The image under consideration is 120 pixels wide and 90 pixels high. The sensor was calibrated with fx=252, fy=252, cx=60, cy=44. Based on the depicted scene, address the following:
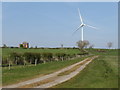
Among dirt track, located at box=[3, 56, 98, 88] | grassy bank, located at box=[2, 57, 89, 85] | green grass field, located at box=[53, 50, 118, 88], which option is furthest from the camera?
grassy bank, located at box=[2, 57, 89, 85]

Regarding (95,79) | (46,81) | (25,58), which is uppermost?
(95,79)

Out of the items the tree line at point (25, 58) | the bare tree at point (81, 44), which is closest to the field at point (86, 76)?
the tree line at point (25, 58)

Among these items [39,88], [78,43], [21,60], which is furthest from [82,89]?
[78,43]

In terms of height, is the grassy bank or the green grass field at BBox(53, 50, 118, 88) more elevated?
the green grass field at BBox(53, 50, 118, 88)

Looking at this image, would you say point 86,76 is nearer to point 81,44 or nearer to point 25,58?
point 25,58

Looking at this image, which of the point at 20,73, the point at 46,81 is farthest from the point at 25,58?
the point at 46,81

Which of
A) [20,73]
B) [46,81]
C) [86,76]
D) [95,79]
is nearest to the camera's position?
[95,79]

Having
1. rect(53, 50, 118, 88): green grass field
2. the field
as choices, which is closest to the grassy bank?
the field

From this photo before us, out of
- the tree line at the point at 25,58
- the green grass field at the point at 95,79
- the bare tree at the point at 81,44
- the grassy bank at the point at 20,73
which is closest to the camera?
the green grass field at the point at 95,79

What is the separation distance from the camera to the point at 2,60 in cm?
4556

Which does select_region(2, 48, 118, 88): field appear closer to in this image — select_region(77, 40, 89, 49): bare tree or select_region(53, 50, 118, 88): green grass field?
select_region(53, 50, 118, 88): green grass field

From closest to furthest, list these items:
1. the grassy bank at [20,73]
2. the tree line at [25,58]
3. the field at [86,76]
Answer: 1. the field at [86,76]
2. the grassy bank at [20,73]
3. the tree line at [25,58]

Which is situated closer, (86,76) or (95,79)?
(95,79)

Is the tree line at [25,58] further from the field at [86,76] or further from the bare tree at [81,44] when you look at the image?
the bare tree at [81,44]
